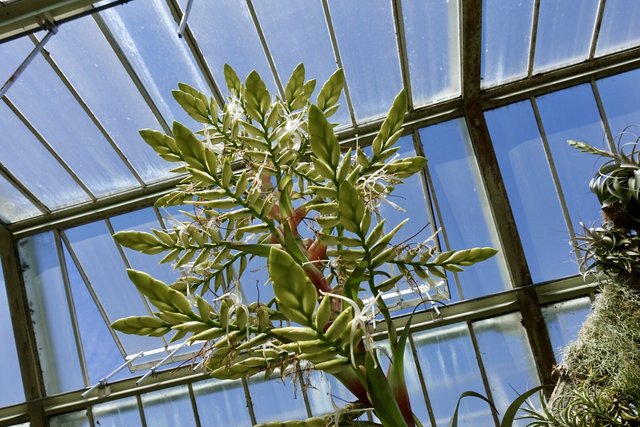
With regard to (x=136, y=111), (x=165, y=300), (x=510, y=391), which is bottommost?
(x=510, y=391)

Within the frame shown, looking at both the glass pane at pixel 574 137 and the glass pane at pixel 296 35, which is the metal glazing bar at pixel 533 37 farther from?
the glass pane at pixel 296 35

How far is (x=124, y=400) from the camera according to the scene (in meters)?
7.38

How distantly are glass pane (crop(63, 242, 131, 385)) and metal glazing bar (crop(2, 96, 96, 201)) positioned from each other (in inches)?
34.9

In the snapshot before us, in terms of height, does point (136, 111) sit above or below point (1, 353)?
above

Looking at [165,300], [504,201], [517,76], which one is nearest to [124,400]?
[504,201]

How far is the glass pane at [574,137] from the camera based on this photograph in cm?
652

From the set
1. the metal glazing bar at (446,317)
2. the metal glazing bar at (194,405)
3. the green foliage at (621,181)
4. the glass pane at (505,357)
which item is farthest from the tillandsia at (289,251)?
the metal glazing bar at (194,405)

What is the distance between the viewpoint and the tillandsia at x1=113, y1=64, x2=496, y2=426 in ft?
3.55

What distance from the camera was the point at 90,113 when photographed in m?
6.51

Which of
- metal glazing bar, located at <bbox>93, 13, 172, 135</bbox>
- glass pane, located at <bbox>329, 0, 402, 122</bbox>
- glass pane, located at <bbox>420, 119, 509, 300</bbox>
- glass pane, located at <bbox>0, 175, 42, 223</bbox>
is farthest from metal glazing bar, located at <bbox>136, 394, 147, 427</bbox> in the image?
glass pane, located at <bbox>329, 0, 402, 122</bbox>

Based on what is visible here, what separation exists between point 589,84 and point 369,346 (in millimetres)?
6227

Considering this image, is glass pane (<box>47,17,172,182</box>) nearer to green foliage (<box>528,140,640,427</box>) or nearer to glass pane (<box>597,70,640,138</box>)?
glass pane (<box>597,70,640,138</box>)

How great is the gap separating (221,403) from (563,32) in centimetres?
491

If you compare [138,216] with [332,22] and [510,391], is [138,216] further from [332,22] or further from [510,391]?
[510,391]
